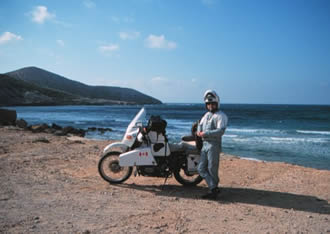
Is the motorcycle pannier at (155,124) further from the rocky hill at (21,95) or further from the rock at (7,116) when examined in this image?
the rocky hill at (21,95)

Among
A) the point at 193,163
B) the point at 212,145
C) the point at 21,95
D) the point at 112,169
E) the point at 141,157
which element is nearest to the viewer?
the point at 212,145

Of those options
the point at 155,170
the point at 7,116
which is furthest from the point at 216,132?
the point at 7,116

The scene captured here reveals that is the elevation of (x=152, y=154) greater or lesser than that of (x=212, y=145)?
lesser

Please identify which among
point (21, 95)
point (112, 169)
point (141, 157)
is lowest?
point (112, 169)

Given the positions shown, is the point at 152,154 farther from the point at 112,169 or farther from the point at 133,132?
the point at 112,169

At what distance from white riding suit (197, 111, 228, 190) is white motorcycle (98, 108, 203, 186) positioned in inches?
22.4

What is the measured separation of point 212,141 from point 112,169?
8.17 feet

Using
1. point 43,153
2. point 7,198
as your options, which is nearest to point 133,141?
point 7,198

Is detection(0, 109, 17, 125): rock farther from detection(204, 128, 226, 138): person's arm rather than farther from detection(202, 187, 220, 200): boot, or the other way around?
detection(204, 128, 226, 138): person's arm

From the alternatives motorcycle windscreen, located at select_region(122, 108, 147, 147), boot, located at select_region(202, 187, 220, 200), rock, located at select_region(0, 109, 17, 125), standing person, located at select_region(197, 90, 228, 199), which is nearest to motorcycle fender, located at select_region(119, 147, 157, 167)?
motorcycle windscreen, located at select_region(122, 108, 147, 147)

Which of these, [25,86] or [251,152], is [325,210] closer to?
[251,152]

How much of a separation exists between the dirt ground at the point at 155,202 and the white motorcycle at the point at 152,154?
15.9 inches

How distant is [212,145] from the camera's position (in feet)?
19.1

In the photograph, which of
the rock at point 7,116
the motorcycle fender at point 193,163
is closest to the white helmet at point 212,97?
the motorcycle fender at point 193,163
